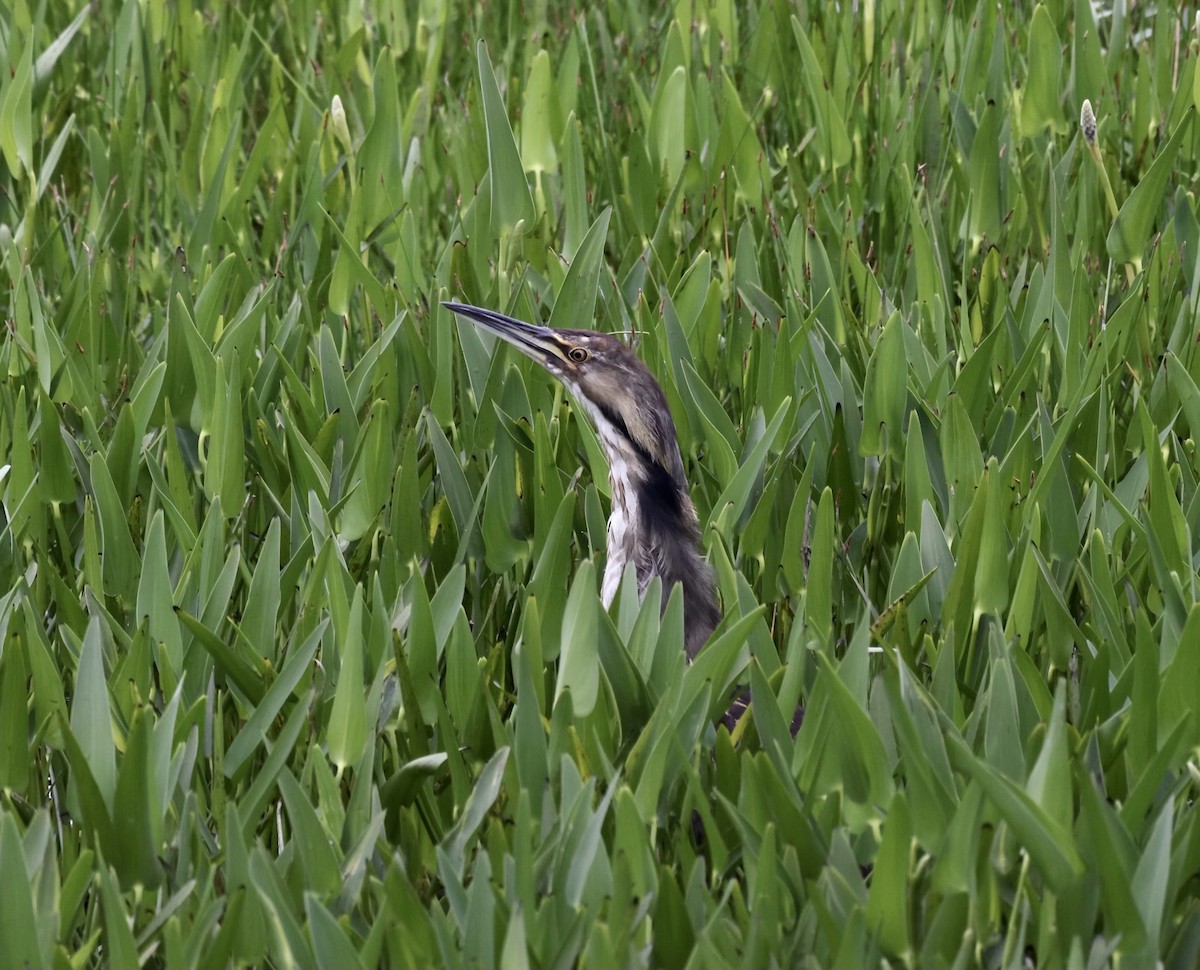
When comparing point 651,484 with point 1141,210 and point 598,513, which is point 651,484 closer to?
point 598,513

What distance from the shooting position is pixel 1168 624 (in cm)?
229

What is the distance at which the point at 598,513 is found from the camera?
2.94 m

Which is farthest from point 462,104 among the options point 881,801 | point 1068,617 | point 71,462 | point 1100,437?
point 881,801

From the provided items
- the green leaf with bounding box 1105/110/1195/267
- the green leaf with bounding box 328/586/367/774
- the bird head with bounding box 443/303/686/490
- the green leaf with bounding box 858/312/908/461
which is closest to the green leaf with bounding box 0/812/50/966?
the green leaf with bounding box 328/586/367/774

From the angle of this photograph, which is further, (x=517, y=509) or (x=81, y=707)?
(x=517, y=509)

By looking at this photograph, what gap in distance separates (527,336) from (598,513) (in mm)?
364

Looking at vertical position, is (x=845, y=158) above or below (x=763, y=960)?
above

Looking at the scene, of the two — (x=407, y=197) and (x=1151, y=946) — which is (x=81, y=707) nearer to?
(x=1151, y=946)

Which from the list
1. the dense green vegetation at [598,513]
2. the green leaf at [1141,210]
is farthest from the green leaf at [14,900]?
the green leaf at [1141,210]

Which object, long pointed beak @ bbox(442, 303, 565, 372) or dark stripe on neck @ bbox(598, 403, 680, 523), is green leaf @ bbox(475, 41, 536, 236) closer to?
long pointed beak @ bbox(442, 303, 565, 372)

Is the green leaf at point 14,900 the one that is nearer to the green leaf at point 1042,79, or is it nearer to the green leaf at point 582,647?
the green leaf at point 582,647

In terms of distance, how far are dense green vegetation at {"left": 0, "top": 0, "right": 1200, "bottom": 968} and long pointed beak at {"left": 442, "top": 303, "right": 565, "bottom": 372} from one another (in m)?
0.06

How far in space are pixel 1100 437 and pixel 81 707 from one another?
1.73m

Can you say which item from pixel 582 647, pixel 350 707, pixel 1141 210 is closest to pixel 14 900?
pixel 350 707
